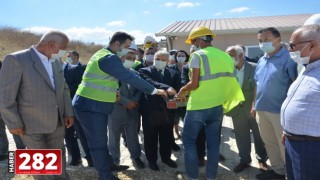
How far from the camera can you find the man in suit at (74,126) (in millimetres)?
4672

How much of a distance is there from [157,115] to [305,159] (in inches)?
96.2

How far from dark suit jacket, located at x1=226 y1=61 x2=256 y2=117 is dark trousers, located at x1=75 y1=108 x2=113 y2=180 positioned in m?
2.08

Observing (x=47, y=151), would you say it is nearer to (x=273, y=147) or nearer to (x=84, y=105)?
(x=84, y=105)

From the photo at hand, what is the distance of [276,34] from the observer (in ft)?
12.5

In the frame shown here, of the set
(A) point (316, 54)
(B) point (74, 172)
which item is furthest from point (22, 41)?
(A) point (316, 54)

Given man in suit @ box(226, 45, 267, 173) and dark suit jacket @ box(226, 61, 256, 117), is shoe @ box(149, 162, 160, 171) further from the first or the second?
dark suit jacket @ box(226, 61, 256, 117)

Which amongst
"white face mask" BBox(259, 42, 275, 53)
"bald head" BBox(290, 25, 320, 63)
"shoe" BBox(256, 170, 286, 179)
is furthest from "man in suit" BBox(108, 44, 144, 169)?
Answer: "bald head" BBox(290, 25, 320, 63)

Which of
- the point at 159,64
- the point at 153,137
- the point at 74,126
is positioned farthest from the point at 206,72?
the point at 74,126

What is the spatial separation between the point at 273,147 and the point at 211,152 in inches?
36.4

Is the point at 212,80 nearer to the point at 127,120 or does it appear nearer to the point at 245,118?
the point at 245,118

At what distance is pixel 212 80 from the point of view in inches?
146

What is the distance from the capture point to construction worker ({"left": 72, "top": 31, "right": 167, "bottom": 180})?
3.72 metres

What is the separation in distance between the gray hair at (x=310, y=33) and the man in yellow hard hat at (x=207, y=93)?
51.4 inches

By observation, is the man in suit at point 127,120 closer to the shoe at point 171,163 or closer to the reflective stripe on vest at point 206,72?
the shoe at point 171,163
